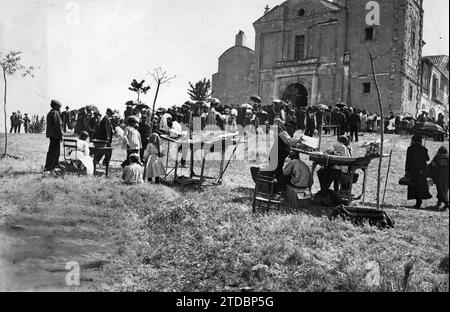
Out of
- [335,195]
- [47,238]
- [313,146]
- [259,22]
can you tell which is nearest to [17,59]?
[47,238]

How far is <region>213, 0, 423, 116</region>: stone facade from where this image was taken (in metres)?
13.4

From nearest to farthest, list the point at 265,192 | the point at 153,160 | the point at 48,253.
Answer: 1. the point at 48,253
2. the point at 265,192
3. the point at 153,160

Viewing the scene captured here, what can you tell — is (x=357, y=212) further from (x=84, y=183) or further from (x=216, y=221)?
(x=84, y=183)

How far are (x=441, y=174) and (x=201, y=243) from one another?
328 cm

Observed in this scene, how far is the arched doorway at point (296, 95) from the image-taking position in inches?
720

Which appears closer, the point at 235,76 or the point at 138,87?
the point at 138,87

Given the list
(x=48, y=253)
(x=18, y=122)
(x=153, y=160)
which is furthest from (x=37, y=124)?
(x=48, y=253)

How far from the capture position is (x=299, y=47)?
51.4 ft

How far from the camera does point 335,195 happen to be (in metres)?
7.12

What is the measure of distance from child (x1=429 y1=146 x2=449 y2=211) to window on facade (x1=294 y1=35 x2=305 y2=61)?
1072 cm

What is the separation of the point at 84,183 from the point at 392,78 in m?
11.6

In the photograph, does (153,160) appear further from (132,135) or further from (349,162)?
(349,162)

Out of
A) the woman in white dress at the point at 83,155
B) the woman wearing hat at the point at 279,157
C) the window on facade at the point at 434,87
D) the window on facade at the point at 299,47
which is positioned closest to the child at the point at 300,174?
the woman wearing hat at the point at 279,157

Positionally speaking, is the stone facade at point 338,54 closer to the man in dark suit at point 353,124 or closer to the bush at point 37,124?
the man in dark suit at point 353,124
